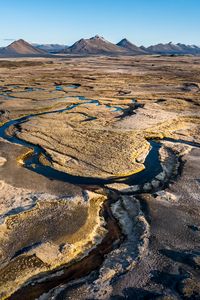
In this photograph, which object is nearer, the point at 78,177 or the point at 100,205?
the point at 100,205

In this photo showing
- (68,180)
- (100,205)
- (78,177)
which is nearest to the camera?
(100,205)

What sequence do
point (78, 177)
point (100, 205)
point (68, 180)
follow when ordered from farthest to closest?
1. point (78, 177)
2. point (68, 180)
3. point (100, 205)

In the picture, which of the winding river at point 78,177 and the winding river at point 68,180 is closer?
the winding river at point 68,180

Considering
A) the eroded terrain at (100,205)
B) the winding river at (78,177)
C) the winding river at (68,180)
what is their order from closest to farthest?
the winding river at (68,180) → the eroded terrain at (100,205) → the winding river at (78,177)

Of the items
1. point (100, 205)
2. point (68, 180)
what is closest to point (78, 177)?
point (68, 180)

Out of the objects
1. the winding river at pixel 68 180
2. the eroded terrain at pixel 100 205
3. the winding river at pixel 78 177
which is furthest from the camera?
the winding river at pixel 78 177

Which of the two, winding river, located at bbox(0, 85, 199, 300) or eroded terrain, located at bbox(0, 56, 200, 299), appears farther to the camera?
eroded terrain, located at bbox(0, 56, 200, 299)

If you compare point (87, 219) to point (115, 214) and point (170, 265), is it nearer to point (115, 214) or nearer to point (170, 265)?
point (115, 214)

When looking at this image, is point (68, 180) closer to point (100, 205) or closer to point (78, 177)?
point (78, 177)

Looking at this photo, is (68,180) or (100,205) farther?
(68,180)
